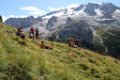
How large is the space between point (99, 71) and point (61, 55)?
3967mm

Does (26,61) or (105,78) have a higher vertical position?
(26,61)

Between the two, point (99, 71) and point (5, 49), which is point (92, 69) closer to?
point (99, 71)

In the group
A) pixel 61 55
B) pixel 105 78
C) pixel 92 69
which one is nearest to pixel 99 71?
pixel 92 69

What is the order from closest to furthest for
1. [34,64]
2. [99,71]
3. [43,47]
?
[34,64] < [99,71] < [43,47]

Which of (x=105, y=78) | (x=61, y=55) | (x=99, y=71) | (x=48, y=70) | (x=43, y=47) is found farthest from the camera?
(x=43, y=47)

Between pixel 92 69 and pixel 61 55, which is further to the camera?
pixel 61 55

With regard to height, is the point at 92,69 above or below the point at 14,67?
below

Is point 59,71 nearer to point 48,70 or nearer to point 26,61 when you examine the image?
point 48,70

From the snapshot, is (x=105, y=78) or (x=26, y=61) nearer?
(x=26, y=61)

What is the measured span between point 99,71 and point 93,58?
5882 millimetres

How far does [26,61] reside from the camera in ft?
55.3

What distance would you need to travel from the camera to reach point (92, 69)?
25281mm

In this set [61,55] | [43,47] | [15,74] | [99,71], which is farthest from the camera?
[43,47]

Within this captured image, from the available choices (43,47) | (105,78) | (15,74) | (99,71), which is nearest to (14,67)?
(15,74)
